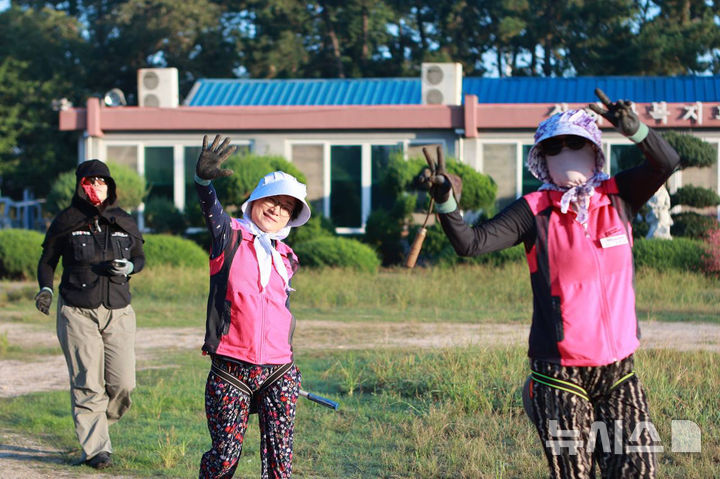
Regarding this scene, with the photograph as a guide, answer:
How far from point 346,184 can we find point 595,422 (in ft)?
62.6

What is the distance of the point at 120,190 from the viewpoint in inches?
807

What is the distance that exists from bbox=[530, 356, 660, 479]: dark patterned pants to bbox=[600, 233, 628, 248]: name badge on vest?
436 mm

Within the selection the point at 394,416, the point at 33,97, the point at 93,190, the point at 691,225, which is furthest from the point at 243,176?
the point at 33,97

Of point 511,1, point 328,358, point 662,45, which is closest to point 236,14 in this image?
point 511,1

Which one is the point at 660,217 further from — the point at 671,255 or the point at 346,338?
the point at 346,338

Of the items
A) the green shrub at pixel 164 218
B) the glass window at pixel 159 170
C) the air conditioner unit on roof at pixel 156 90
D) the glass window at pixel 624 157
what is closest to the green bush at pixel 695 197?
the glass window at pixel 624 157

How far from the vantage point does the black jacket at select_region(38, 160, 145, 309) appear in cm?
606

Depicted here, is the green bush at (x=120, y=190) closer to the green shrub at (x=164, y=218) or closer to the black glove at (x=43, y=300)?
the green shrub at (x=164, y=218)

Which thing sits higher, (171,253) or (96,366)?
(171,253)

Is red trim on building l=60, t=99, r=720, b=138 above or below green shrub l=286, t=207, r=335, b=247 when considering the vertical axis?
above

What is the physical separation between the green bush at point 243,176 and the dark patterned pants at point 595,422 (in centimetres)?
1574

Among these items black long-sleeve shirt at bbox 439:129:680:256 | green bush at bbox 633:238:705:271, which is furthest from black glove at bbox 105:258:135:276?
green bush at bbox 633:238:705:271

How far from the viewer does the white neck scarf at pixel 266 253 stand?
441cm

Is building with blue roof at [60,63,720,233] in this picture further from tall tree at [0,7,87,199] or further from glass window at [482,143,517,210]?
tall tree at [0,7,87,199]
